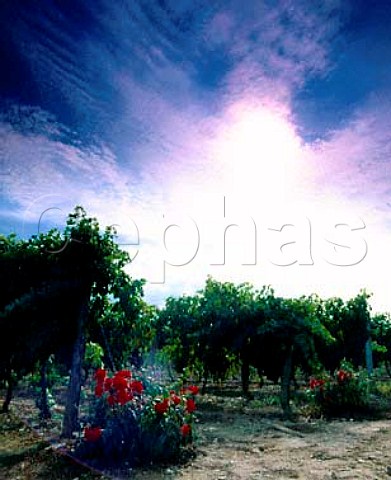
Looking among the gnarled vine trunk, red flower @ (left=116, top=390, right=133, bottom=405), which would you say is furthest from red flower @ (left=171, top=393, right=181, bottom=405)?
the gnarled vine trunk

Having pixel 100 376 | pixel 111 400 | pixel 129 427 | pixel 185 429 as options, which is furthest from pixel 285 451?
pixel 100 376

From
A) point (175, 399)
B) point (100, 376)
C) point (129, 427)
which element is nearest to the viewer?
point (129, 427)

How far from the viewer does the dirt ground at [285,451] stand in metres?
5.27

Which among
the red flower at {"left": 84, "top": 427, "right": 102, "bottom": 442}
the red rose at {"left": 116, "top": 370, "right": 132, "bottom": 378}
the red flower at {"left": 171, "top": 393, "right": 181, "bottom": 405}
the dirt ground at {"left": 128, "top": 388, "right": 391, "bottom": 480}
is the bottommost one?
the dirt ground at {"left": 128, "top": 388, "right": 391, "bottom": 480}

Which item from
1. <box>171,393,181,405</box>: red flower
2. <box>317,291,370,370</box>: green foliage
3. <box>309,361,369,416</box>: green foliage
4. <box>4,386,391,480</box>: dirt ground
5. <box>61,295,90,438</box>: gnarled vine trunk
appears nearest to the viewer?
<box>4,386,391,480</box>: dirt ground

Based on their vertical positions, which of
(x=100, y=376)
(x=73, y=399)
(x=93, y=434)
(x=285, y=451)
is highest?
(x=100, y=376)

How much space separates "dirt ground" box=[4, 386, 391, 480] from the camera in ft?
17.3

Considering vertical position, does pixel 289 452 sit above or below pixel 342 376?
below

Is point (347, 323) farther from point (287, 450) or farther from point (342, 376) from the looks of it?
point (287, 450)

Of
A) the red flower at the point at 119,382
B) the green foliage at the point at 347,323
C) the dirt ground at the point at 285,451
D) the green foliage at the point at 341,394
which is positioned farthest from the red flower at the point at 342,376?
the green foliage at the point at 347,323

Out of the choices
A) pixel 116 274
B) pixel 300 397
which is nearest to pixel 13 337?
pixel 116 274

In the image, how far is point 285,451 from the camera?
6.71 meters

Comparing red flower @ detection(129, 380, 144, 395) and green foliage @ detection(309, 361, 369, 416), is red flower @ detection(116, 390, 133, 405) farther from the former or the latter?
green foliage @ detection(309, 361, 369, 416)

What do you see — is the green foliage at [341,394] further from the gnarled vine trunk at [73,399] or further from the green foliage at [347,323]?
the green foliage at [347,323]
